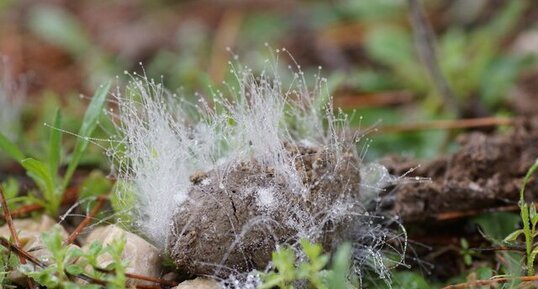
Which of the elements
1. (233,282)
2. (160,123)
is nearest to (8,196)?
(160,123)

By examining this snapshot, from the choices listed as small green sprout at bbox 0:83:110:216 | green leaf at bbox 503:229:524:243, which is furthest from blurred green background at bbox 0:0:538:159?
green leaf at bbox 503:229:524:243

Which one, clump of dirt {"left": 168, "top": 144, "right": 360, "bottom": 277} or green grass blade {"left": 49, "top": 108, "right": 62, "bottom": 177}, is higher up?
green grass blade {"left": 49, "top": 108, "right": 62, "bottom": 177}

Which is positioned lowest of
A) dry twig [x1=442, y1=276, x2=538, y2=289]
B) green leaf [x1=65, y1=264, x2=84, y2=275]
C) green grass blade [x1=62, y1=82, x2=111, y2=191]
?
dry twig [x1=442, y1=276, x2=538, y2=289]

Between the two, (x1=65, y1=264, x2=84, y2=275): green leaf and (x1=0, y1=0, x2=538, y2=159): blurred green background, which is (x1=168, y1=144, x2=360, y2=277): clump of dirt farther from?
(x1=0, y1=0, x2=538, y2=159): blurred green background

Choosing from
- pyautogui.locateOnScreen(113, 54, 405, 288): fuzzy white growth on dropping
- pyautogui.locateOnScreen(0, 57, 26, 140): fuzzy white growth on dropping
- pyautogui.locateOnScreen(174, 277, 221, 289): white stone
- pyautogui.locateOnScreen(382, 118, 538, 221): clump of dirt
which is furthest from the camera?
pyautogui.locateOnScreen(0, 57, 26, 140): fuzzy white growth on dropping

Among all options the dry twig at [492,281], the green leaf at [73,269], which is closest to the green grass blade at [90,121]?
the green leaf at [73,269]

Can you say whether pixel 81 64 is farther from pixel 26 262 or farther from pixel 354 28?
pixel 26 262

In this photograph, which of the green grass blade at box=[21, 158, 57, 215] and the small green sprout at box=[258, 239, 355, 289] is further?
the green grass blade at box=[21, 158, 57, 215]

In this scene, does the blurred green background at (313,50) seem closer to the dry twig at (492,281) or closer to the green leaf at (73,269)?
the dry twig at (492,281)
